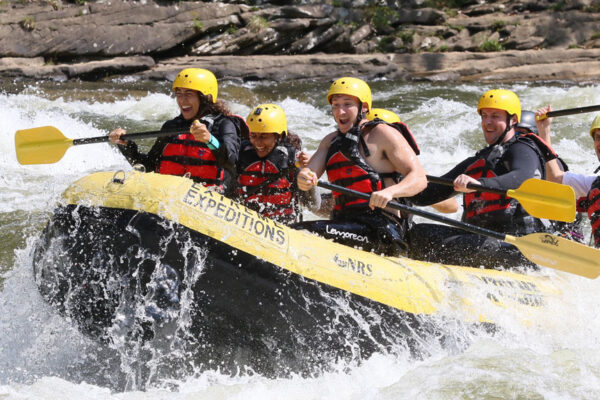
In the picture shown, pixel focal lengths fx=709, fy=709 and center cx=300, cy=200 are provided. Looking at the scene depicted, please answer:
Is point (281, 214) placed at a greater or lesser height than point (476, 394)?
greater

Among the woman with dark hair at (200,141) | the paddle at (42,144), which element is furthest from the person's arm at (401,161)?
the paddle at (42,144)

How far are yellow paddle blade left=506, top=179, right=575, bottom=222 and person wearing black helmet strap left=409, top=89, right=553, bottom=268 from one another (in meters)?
0.26

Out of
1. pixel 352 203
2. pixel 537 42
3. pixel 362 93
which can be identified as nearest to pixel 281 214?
pixel 352 203

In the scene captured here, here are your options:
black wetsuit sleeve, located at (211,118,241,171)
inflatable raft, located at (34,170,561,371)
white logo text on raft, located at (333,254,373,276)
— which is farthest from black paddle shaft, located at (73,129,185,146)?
white logo text on raft, located at (333,254,373,276)

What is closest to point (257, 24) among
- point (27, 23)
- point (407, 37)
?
point (407, 37)

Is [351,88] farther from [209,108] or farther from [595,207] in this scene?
[595,207]

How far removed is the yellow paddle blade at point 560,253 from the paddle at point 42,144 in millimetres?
2508

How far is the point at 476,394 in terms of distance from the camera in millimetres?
3658

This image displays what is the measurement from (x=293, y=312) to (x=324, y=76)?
37.6ft

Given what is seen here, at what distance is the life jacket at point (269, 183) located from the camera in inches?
177

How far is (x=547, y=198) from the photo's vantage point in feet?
13.1

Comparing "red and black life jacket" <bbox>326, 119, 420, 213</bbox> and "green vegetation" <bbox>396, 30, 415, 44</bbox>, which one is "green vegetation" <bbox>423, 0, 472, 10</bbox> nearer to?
"green vegetation" <bbox>396, 30, 415, 44</bbox>

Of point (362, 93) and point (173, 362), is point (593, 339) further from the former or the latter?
point (173, 362)

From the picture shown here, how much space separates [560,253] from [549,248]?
0.21 ft
